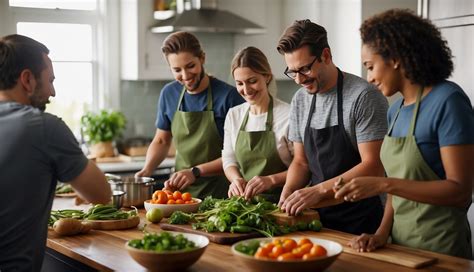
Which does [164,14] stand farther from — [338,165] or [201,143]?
[338,165]

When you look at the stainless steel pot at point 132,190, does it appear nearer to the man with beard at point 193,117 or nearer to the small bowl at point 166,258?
the man with beard at point 193,117

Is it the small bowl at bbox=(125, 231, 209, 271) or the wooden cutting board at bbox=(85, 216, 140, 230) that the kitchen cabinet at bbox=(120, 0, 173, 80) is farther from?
the small bowl at bbox=(125, 231, 209, 271)

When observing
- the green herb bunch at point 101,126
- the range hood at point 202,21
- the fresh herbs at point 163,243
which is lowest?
the fresh herbs at point 163,243

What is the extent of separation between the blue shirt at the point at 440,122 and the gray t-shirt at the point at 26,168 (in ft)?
4.29

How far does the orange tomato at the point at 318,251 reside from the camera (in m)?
2.44

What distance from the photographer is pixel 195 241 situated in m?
2.74

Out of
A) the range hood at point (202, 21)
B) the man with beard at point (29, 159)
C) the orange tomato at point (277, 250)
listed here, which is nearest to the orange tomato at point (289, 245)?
the orange tomato at point (277, 250)

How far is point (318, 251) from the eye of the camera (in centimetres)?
244

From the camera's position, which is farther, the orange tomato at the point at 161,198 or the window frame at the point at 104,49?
the window frame at the point at 104,49

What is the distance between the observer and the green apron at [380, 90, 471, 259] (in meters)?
2.85

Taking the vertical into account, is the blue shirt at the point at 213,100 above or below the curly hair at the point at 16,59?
below

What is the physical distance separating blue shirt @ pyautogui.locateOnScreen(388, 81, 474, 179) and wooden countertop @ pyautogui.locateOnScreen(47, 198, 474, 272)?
393mm

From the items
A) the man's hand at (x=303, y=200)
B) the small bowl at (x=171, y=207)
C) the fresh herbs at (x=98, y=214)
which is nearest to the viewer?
the man's hand at (x=303, y=200)

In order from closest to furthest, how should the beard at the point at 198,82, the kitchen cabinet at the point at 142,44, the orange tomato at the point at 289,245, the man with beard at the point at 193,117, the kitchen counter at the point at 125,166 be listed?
the orange tomato at the point at 289,245
the man with beard at the point at 193,117
the beard at the point at 198,82
the kitchen counter at the point at 125,166
the kitchen cabinet at the point at 142,44
